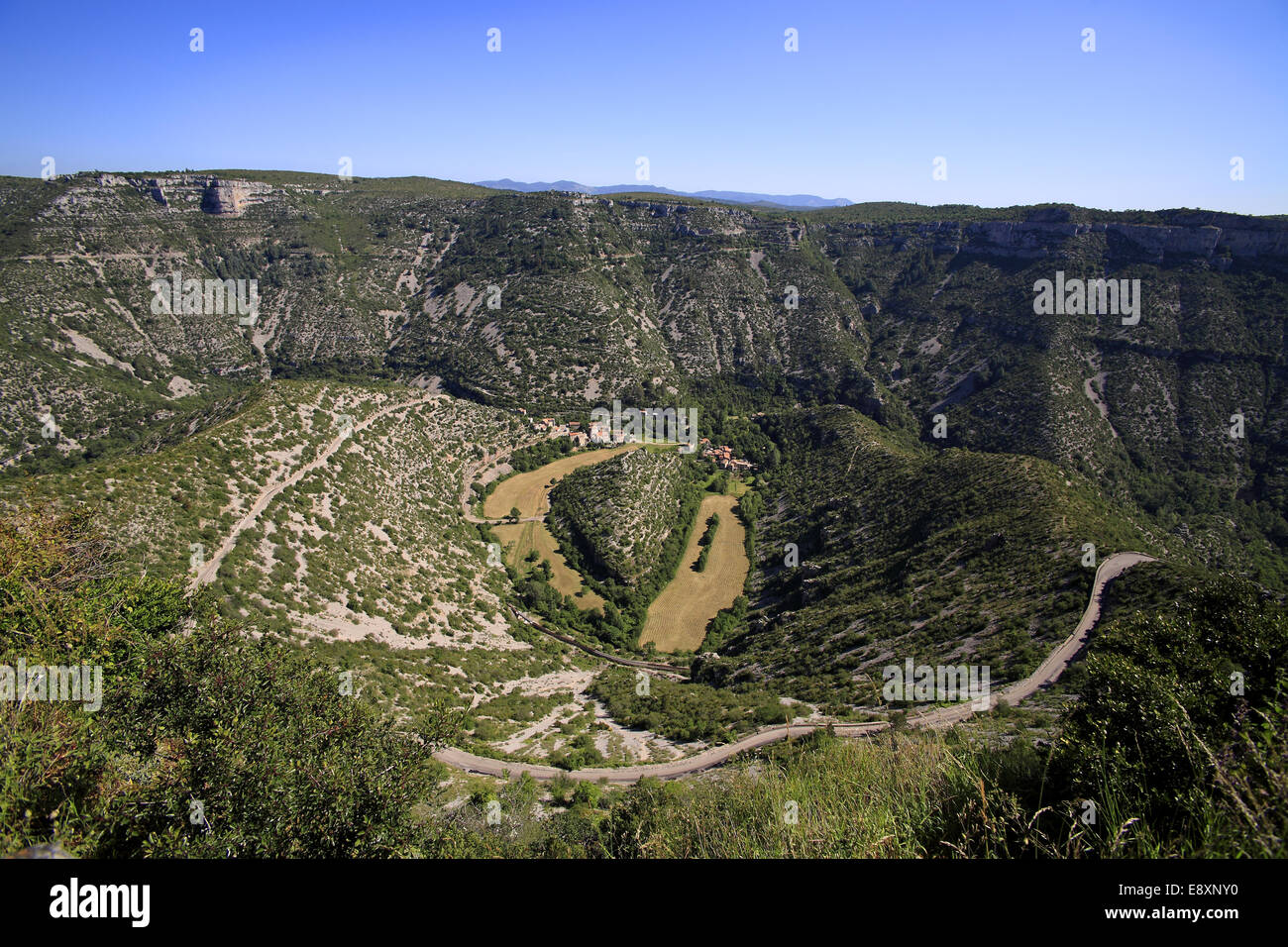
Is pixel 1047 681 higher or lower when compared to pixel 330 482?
lower

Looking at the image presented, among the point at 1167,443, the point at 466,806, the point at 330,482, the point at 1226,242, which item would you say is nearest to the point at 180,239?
the point at 330,482

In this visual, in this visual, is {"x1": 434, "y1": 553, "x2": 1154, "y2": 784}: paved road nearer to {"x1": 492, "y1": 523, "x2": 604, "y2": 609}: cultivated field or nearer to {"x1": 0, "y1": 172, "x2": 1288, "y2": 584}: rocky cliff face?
{"x1": 492, "y1": 523, "x2": 604, "y2": 609}: cultivated field

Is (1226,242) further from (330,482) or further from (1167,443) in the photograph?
(330,482)

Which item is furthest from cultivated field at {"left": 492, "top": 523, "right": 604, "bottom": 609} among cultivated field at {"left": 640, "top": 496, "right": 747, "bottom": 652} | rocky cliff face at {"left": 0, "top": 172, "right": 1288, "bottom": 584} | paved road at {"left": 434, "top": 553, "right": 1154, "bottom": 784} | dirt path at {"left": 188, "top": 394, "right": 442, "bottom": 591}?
rocky cliff face at {"left": 0, "top": 172, "right": 1288, "bottom": 584}

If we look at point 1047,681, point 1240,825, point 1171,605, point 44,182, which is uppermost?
point 44,182

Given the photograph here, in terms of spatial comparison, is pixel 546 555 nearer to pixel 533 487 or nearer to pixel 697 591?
pixel 533 487
